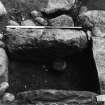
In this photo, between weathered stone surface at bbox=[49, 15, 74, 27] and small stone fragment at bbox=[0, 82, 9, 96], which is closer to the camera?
small stone fragment at bbox=[0, 82, 9, 96]

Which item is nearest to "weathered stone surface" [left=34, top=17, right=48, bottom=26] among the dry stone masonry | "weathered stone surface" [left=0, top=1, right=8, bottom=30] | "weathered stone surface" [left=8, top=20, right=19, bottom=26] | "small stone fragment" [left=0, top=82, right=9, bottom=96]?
the dry stone masonry

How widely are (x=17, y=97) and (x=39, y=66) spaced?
2.24 feet

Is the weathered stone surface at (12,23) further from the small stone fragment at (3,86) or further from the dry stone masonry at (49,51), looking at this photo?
the small stone fragment at (3,86)

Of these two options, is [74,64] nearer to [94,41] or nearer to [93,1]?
[94,41]

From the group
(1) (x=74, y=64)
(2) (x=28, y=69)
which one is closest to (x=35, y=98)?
(2) (x=28, y=69)

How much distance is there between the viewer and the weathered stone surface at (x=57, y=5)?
13.3 ft

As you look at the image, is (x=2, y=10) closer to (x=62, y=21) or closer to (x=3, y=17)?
(x=3, y=17)

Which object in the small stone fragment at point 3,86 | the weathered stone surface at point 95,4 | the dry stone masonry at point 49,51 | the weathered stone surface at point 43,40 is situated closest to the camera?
the small stone fragment at point 3,86

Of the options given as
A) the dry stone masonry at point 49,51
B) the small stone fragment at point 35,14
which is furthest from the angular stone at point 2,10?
the small stone fragment at point 35,14

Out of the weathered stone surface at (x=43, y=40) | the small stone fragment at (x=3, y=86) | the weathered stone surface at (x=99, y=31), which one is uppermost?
the weathered stone surface at (x=99, y=31)

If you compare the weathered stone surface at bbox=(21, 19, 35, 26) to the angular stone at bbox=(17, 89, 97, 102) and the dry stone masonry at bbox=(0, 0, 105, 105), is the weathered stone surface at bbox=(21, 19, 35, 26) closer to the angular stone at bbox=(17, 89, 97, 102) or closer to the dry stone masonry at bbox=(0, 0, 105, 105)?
the dry stone masonry at bbox=(0, 0, 105, 105)

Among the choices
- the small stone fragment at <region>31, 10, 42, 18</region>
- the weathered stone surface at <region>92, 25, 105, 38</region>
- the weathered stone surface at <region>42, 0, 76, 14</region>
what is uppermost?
the weathered stone surface at <region>42, 0, 76, 14</region>

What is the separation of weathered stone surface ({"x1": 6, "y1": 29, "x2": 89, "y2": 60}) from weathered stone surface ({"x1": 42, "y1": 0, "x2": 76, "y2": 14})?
1.44 ft

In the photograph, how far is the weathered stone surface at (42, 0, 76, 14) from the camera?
4062 millimetres
